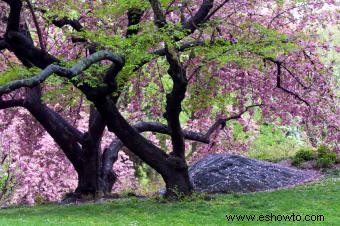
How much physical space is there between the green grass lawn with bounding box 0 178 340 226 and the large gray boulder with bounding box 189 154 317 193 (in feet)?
4.24

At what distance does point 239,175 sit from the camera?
1453 centimetres

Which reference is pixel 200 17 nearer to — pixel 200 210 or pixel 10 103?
pixel 200 210

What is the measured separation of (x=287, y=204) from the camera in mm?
10539

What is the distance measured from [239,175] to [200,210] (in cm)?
410

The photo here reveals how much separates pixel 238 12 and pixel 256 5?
0.50 meters

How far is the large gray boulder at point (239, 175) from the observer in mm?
14117

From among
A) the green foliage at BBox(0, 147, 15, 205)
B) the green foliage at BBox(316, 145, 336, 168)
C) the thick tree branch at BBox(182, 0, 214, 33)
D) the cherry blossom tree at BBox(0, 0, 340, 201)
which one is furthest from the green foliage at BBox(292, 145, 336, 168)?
the green foliage at BBox(0, 147, 15, 205)

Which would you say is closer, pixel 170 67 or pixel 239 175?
pixel 170 67

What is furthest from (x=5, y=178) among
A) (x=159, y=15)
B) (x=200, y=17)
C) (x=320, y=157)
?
(x=320, y=157)

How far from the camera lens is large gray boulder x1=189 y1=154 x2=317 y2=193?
14.1m

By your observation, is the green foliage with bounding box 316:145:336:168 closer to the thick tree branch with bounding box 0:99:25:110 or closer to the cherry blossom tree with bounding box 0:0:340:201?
the cherry blossom tree with bounding box 0:0:340:201

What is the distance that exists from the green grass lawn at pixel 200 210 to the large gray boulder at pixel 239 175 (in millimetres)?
1292

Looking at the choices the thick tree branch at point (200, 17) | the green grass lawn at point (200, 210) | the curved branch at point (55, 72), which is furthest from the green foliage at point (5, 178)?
the thick tree branch at point (200, 17)

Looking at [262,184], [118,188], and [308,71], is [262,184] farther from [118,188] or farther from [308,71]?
[118,188]
